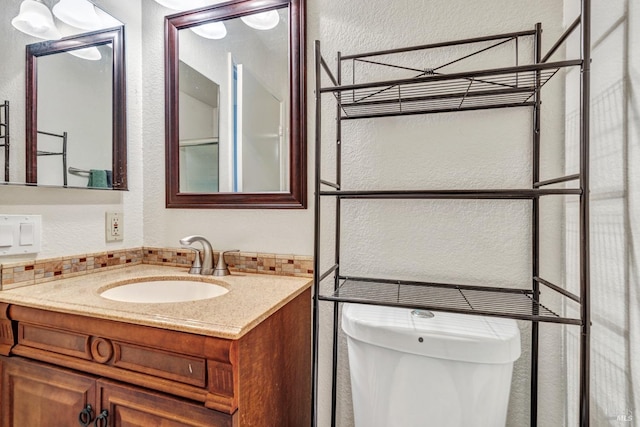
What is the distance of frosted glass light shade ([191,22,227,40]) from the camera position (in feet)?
4.14

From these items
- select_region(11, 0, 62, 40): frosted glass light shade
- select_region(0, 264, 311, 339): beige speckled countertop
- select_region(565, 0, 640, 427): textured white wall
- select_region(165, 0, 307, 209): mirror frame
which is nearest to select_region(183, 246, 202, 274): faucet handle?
select_region(0, 264, 311, 339): beige speckled countertop

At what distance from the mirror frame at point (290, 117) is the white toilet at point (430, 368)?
1.72ft

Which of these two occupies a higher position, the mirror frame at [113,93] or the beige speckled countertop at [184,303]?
the mirror frame at [113,93]

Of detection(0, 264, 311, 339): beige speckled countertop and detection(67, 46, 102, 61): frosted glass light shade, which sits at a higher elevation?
detection(67, 46, 102, 61): frosted glass light shade

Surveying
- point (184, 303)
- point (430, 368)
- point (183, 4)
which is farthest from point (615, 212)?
point (183, 4)

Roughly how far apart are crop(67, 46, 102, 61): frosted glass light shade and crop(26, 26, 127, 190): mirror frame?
11 mm

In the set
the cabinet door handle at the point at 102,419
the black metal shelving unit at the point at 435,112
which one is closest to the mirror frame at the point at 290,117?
the black metal shelving unit at the point at 435,112

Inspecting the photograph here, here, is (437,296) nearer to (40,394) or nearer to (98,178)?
(40,394)

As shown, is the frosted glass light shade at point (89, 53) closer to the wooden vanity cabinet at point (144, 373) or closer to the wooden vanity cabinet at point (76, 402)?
the wooden vanity cabinet at point (144, 373)

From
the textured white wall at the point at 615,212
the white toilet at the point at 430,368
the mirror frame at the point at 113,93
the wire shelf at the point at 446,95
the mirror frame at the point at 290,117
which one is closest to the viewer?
the textured white wall at the point at 615,212

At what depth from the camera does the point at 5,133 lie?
97 cm

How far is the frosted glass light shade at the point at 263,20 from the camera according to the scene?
119 cm

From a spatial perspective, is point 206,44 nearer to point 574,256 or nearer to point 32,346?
point 32,346

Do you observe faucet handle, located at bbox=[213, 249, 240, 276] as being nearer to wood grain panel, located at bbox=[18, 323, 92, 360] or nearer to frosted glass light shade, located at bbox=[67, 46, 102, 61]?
wood grain panel, located at bbox=[18, 323, 92, 360]
